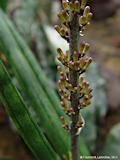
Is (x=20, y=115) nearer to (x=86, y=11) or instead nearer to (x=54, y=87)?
(x=86, y=11)

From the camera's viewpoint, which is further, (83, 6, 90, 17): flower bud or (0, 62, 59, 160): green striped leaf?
(0, 62, 59, 160): green striped leaf

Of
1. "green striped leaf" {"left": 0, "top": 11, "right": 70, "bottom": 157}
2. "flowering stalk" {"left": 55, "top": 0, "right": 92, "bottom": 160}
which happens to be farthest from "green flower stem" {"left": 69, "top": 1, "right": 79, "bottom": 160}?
"green striped leaf" {"left": 0, "top": 11, "right": 70, "bottom": 157}

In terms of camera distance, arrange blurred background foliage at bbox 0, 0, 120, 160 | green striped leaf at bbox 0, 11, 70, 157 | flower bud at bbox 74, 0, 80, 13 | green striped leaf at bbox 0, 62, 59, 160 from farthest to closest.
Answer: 1. blurred background foliage at bbox 0, 0, 120, 160
2. green striped leaf at bbox 0, 11, 70, 157
3. green striped leaf at bbox 0, 62, 59, 160
4. flower bud at bbox 74, 0, 80, 13

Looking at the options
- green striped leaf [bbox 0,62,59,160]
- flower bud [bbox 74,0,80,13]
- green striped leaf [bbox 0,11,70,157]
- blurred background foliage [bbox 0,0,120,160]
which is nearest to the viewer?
flower bud [bbox 74,0,80,13]

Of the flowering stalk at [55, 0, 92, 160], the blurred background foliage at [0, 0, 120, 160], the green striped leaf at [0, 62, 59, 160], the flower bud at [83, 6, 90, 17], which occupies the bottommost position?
the blurred background foliage at [0, 0, 120, 160]

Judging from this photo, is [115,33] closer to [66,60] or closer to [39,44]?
[39,44]

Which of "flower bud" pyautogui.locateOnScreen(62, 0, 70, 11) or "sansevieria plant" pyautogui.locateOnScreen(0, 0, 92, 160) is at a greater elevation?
"flower bud" pyautogui.locateOnScreen(62, 0, 70, 11)

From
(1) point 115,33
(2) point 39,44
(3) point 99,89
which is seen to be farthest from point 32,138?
(1) point 115,33

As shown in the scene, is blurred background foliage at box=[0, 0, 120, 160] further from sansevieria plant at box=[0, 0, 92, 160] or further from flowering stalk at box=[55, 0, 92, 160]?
flowering stalk at box=[55, 0, 92, 160]

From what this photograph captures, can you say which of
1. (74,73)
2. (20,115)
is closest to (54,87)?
(20,115)
